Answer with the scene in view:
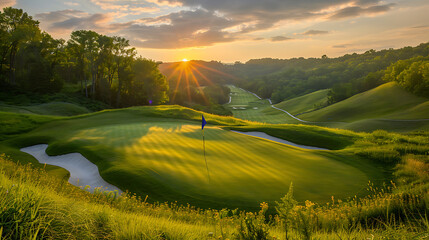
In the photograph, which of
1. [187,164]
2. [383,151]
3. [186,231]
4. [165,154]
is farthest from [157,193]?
[383,151]

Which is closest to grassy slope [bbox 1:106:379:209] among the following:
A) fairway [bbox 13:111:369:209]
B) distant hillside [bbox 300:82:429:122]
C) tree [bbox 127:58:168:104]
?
fairway [bbox 13:111:369:209]

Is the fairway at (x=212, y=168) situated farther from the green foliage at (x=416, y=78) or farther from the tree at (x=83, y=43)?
the green foliage at (x=416, y=78)

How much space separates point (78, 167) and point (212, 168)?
8.20 metres

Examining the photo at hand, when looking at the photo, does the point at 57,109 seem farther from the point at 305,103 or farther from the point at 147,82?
the point at 305,103

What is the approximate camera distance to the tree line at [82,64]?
2530 inches

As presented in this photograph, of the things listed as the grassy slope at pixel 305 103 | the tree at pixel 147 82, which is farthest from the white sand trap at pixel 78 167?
the grassy slope at pixel 305 103

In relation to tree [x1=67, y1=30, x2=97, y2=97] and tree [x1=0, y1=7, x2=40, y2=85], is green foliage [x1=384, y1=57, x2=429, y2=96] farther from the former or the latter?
tree [x1=0, y1=7, x2=40, y2=85]

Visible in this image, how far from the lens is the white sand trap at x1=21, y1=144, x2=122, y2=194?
12.6 meters

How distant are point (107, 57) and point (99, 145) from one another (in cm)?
6193

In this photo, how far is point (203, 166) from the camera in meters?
13.8

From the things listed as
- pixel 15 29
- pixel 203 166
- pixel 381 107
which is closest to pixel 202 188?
pixel 203 166

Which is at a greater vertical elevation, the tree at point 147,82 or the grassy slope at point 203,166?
the tree at point 147,82

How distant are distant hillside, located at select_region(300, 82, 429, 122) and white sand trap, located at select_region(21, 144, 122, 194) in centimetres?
6141

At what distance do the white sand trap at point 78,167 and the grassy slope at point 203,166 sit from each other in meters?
0.40
